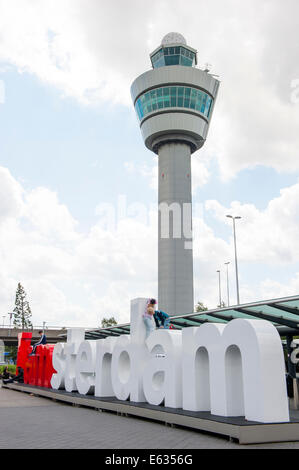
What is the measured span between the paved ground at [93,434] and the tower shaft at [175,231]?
4348 centimetres

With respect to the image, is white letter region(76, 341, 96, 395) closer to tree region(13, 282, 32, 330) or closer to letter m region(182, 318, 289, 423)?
letter m region(182, 318, 289, 423)

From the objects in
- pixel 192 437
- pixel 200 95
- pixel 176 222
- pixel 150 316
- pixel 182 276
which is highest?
pixel 200 95

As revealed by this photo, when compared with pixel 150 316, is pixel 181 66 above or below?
above

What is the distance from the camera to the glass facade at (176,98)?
58.4 m

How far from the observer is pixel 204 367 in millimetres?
10852

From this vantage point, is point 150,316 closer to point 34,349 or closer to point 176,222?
point 34,349

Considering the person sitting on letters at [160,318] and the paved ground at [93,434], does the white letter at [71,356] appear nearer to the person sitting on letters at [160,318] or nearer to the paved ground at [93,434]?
the paved ground at [93,434]

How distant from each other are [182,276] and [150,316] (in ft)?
142

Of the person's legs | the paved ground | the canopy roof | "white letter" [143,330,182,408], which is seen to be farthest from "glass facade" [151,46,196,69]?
the paved ground

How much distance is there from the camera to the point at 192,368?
1077 cm

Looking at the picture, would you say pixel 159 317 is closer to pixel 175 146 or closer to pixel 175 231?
pixel 175 231

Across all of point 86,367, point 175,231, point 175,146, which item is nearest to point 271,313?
point 86,367
